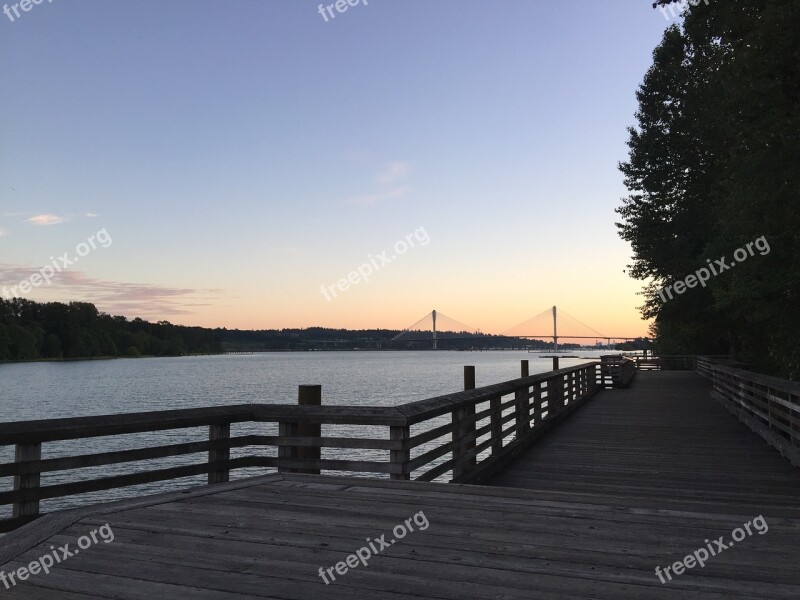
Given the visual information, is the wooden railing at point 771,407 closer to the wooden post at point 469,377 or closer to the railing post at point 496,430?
the railing post at point 496,430

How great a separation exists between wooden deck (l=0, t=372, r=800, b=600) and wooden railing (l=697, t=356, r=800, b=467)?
5719 millimetres

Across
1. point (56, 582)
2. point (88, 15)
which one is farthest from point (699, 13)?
point (56, 582)

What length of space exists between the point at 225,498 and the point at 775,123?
482 inches

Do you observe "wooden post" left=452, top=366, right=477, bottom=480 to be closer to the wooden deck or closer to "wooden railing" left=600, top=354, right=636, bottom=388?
the wooden deck

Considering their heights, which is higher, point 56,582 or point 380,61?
point 380,61

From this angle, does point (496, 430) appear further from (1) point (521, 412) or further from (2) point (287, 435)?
(2) point (287, 435)

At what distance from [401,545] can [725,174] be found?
21137 mm

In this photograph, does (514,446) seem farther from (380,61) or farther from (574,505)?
(380,61)

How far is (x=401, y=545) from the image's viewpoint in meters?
3.92

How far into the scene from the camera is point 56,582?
127 inches

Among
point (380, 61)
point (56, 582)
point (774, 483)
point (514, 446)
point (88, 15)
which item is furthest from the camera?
point (380, 61)

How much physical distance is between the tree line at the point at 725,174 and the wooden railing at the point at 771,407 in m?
2.03

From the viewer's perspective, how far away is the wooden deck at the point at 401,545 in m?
3.18

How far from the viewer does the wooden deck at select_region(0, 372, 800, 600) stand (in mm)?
3184
